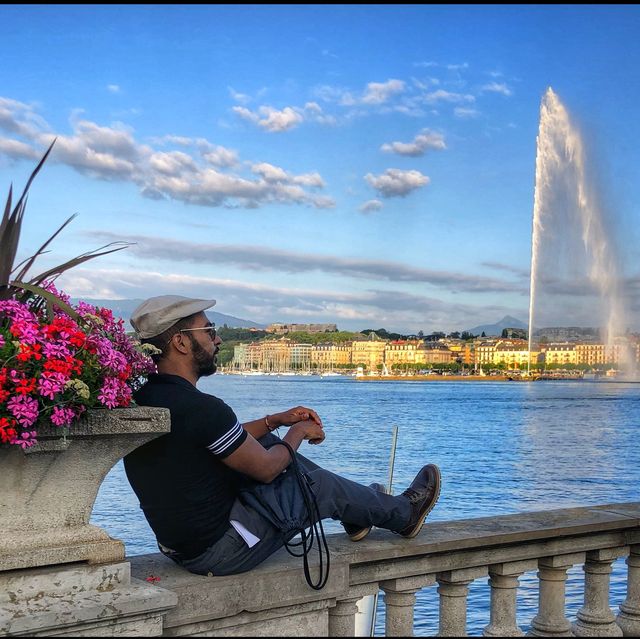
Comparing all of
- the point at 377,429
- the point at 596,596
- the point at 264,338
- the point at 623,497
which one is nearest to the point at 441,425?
the point at 377,429

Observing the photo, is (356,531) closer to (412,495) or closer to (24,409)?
(412,495)

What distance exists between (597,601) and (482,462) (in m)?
36.9

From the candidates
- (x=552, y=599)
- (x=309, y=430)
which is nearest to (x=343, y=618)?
(x=309, y=430)

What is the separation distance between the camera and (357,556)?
12.2ft

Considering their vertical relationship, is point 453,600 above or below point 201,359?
below

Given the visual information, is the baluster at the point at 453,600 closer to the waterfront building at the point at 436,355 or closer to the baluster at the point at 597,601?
the baluster at the point at 597,601

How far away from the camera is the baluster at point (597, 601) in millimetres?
A: 4375

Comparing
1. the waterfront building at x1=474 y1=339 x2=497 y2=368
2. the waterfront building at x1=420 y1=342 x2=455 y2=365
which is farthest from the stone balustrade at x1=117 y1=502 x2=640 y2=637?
the waterfront building at x1=420 y1=342 x2=455 y2=365

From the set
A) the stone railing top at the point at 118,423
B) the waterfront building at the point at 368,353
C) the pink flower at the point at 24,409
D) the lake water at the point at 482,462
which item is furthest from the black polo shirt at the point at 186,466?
the waterfront building at the point at 368,353

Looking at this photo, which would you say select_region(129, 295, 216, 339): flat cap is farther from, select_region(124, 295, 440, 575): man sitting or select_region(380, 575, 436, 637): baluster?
select_region(380, 575, 436, 637): baluster

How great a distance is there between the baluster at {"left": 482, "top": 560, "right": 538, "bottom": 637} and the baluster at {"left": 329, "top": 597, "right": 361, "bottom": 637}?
77 cm

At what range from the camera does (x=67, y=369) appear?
271 centimetres

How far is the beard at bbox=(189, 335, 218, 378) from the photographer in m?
3.59

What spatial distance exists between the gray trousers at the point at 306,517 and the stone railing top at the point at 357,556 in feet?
0.18
